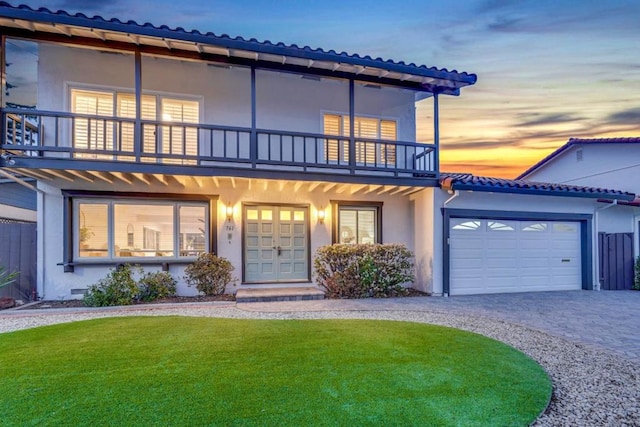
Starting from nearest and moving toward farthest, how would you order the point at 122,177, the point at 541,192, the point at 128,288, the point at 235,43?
1. the point at 235,43
2. the point at 128,288
3. the point at 122,177
4. the point at 541,192

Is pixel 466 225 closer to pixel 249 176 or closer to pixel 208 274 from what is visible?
pixel 249 176

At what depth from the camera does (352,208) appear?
10.7 meters

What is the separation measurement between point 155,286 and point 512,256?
383 inches

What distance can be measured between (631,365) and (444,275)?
202 inches

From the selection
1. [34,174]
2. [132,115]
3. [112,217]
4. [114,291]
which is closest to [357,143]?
[132,115]

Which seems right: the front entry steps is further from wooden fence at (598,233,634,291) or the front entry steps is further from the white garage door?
wooden fence at (598,233,634,291)

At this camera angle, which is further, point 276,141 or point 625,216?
point 625,216

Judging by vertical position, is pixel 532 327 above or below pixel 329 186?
below

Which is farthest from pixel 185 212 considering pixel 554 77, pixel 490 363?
pixel 554 77

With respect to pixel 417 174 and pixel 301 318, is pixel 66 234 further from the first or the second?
pixel 417 174

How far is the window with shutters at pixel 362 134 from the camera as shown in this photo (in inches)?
420

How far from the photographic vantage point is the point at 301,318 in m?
6.84

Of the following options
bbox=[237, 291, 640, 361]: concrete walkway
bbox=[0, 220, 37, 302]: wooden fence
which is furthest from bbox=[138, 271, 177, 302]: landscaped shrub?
bbox=[0, 220, 37, 302]: wooden fence

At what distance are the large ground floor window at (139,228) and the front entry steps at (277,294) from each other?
5.38 ft
